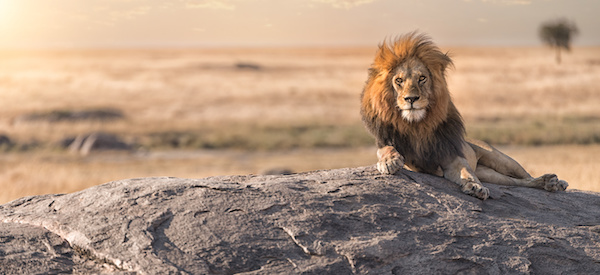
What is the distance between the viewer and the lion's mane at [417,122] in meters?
6.10

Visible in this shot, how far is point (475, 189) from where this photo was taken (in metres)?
6.26

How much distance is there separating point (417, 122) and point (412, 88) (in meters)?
0.40

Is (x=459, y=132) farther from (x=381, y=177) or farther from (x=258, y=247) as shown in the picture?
(x=258, y=247)

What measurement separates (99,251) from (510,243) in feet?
10.8

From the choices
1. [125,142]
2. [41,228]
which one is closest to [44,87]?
[125,142]

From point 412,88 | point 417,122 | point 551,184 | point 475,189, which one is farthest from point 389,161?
point 551,184

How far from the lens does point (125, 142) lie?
87.4 ft

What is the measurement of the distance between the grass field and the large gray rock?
1.77 m

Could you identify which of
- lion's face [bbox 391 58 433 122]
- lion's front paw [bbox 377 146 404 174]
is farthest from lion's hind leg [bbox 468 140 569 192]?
lion's face [bbox 391 58 433 122]

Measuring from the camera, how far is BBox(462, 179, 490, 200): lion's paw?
20.5 feet

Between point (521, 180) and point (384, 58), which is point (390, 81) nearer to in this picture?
point (384, 58)

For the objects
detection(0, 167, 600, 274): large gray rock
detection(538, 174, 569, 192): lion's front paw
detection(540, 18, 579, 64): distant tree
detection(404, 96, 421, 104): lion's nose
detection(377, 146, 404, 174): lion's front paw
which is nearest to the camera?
detection(0, 167, 600, 274): large gray rock

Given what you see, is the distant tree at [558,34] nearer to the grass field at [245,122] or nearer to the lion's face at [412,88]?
the grass field at [245,122]

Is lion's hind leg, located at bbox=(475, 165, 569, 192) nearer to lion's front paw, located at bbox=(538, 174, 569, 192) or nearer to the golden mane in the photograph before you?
lion's front paw, located at bbox=(538, 174, 569, 192)
